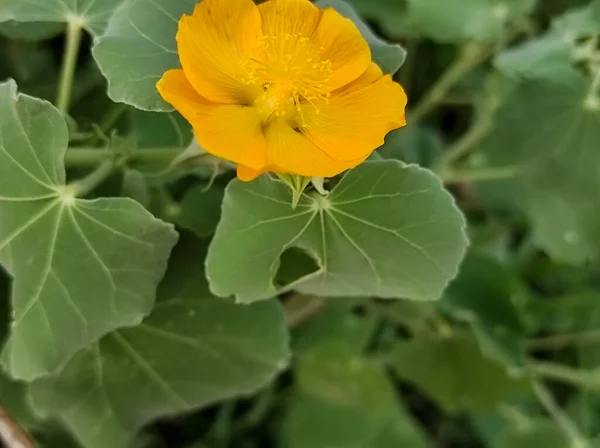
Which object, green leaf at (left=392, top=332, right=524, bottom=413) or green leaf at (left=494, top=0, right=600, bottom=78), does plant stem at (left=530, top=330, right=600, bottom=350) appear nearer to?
green leaf at (left=392, top=332, right=524, bottom=413)

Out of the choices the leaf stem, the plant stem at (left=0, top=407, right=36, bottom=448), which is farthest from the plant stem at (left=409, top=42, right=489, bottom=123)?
the plant stem at (left=0, top=407, right=36, bottom=448)

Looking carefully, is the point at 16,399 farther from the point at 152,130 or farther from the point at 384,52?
the point at 384,52

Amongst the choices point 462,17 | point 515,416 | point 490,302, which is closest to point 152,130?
point 462,17

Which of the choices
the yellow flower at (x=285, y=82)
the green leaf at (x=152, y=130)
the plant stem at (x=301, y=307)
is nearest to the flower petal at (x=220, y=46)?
the yellow flower at (x=285, y=82)

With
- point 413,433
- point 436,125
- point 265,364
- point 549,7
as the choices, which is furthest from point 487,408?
point 549,7

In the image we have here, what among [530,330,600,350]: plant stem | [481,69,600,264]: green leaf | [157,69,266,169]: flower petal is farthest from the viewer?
[530,330,600,350]: plant stem

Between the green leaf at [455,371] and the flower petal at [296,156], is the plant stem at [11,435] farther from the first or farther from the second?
the green leaf at [455,371]

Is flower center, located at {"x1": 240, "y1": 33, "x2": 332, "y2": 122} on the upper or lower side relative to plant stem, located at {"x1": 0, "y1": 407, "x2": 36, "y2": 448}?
upper
